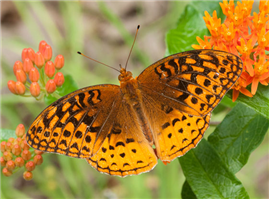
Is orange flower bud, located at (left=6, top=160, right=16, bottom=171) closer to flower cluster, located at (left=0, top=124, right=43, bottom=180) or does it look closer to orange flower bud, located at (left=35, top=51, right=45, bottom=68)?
flower cluster, located at (left=0, top=124, right=43, bottom=180)

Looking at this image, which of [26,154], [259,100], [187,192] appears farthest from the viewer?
[187,192]

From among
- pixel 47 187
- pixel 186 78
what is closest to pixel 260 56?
pixel 186 78

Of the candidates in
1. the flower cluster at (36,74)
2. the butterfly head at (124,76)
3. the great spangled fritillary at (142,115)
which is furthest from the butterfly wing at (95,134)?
the flower cluster at (36,74)

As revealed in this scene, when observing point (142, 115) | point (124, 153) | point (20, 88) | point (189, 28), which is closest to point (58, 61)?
point (20, 88)

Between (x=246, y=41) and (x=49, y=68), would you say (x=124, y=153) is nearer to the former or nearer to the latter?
(x=49, y=68)

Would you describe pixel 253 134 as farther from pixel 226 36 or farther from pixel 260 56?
pixel 226 36
